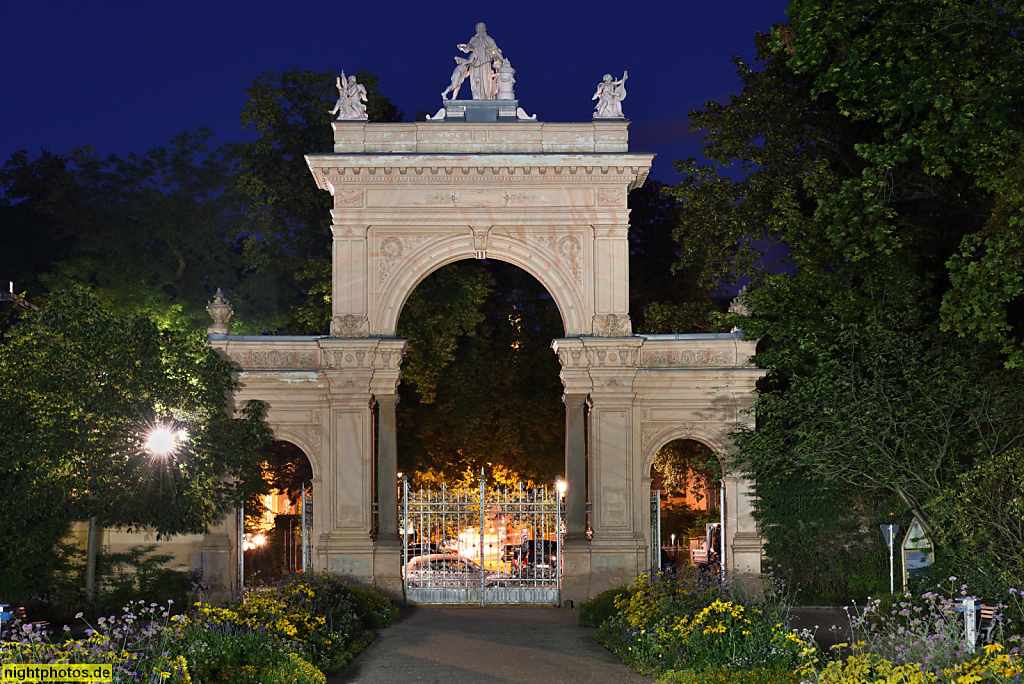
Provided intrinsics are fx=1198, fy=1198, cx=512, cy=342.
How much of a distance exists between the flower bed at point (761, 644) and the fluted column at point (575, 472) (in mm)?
4562

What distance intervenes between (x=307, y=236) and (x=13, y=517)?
1446 cm

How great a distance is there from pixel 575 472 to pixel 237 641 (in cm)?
1262

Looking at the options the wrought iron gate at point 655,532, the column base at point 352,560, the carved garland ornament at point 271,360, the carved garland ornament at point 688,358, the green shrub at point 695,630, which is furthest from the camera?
the carved garland ornament at point 688,358

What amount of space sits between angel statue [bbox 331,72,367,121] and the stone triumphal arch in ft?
0.93

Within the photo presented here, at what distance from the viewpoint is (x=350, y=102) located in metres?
25.6

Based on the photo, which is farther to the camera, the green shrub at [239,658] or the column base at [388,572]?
the column base at [388,572]

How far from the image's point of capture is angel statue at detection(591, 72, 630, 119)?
25500 mm

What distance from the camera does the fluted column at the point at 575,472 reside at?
25250mm

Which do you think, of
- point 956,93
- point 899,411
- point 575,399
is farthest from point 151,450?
point 956,93

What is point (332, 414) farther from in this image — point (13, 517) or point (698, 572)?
point (698, 572)

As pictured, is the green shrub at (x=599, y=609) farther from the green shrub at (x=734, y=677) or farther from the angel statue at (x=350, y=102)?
the angel statue at (x=350, y=102)

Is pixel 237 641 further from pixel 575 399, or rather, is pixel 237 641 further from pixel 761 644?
pixel 575 399

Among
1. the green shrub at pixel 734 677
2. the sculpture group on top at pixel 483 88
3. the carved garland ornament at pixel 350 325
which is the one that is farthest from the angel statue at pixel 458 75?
the green shrub at pixel 734 677

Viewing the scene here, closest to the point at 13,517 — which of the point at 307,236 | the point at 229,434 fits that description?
the point at 229,434
